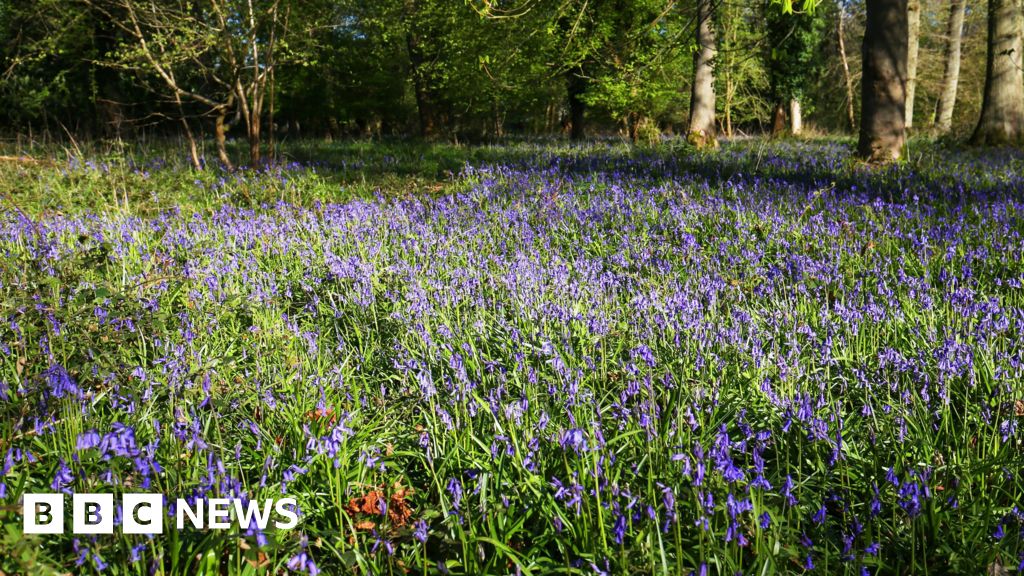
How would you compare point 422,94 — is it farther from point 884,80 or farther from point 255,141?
point 884,80

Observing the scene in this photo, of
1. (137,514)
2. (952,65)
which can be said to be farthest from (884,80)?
(952,65)

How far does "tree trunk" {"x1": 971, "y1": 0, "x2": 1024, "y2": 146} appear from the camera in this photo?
40.3 feet

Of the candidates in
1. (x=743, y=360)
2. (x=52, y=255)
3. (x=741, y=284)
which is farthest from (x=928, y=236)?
(x=52, y=255)

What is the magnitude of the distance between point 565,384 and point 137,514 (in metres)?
1.71

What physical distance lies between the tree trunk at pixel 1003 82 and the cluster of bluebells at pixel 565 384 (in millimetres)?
8980

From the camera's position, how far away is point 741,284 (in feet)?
14.7

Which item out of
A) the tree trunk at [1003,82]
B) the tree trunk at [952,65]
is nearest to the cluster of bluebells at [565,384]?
the tree trunk at [1003,82]

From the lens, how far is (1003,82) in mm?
12492

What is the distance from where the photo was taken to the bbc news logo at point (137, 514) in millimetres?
1917

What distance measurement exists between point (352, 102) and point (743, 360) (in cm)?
3301

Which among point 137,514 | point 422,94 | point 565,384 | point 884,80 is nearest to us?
point 137,514

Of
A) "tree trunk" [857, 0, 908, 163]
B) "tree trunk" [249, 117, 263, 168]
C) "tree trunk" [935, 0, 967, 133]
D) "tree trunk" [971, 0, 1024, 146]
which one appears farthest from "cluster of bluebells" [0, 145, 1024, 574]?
"tree trunk" [935, 0, 967, 133]

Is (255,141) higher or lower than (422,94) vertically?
lower

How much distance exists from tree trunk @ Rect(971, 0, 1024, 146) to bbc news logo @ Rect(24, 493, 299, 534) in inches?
594
